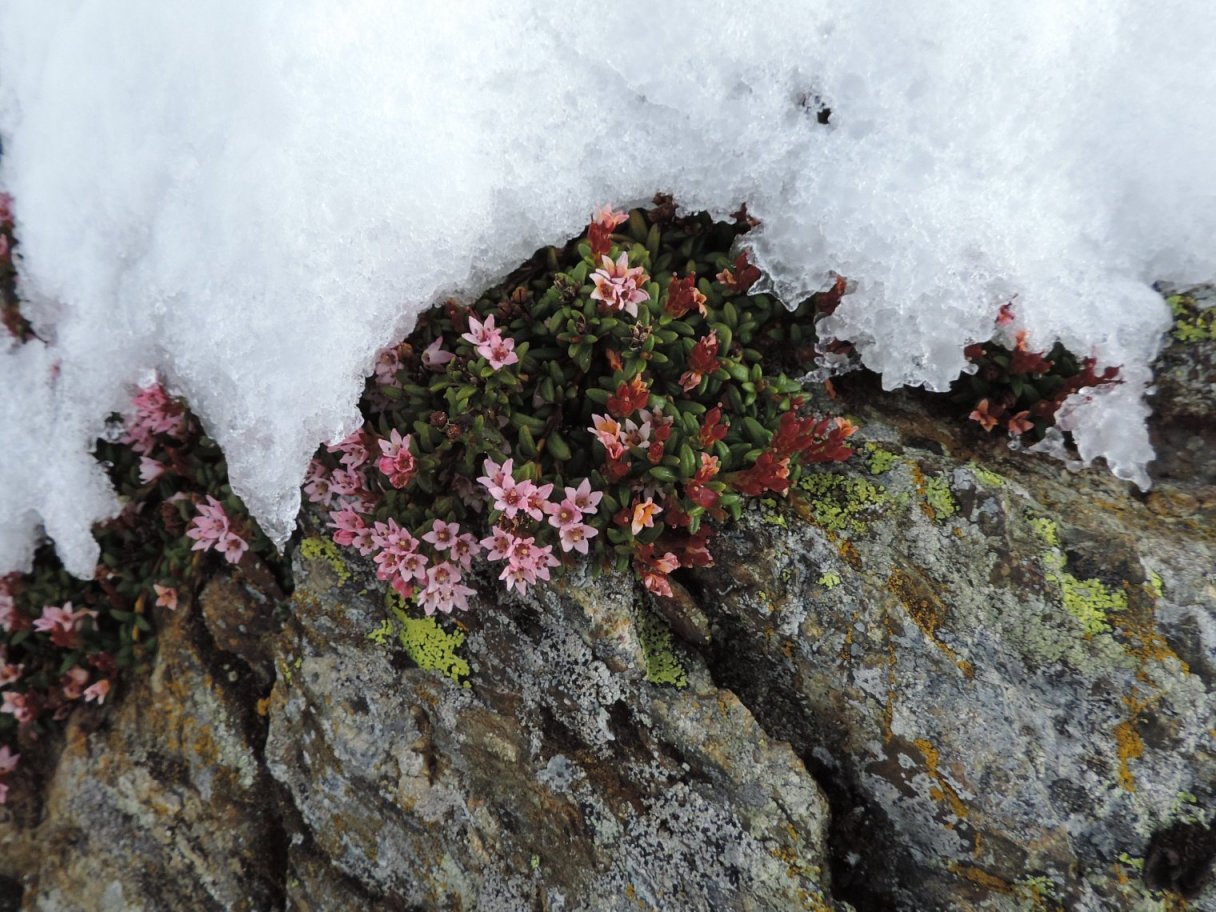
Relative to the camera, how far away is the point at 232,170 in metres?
3.64

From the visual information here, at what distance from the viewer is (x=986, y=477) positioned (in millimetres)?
3623

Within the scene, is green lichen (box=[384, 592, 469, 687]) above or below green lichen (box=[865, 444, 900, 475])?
below

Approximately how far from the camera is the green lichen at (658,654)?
357cm

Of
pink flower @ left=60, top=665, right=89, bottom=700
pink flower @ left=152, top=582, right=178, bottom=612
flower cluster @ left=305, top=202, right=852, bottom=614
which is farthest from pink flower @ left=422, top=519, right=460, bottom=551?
pink flower @ left=60, top=665, right=89, bottom=700

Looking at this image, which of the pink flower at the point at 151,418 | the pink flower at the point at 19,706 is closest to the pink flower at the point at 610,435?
the pink flower at the point at 151,418

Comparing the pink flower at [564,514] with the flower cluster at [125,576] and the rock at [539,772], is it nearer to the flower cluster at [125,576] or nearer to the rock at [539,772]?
the rock at [539,772]

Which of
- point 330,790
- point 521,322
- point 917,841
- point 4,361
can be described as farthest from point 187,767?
point 917,841

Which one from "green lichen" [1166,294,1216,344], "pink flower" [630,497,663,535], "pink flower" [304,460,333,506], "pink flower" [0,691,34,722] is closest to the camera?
"pink flower" [630,497,663,535]

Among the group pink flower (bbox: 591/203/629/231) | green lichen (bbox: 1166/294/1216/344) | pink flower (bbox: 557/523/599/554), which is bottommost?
pink flower (bbox: 557/523/599/554)

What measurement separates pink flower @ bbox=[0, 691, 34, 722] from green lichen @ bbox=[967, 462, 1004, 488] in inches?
224

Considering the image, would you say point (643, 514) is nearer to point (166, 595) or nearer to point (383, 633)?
point (383, 633)

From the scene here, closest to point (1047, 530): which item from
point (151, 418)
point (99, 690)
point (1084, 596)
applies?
point (1084, 596)

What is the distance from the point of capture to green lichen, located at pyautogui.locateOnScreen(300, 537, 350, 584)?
4.02 m

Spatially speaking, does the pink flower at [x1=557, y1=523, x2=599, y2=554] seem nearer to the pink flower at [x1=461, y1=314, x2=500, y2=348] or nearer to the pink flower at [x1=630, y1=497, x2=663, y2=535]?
the pink flower at [x1=630, y1=497, x2=663, y2=535]
